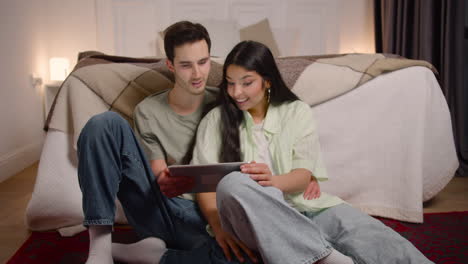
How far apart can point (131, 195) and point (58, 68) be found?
2468 mm

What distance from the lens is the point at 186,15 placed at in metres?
3.83

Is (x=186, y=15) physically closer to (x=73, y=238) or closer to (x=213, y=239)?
(x=73, y=238)

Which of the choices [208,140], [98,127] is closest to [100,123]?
[98,127]

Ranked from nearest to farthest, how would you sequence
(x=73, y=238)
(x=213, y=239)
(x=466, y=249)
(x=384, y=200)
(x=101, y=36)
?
1. (x=213, y=239)
2. (x=466, y=249)
3. (x=73, y=238)
4. (x=384, y=200)
5. (x=101, y=36)

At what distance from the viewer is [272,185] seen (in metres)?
1.20

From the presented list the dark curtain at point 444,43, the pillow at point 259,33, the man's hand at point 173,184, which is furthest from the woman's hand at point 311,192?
the pillow at point 259,33

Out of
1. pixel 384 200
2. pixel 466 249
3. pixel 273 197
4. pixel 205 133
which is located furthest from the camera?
pixel 384 200

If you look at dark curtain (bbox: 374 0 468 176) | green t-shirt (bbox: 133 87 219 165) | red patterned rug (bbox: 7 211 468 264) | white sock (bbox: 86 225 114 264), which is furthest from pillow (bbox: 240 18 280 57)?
white sock (bbox: 86 225 114 264)

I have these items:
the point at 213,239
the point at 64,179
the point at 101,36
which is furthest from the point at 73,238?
the point at 101,36

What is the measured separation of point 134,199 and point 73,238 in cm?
56

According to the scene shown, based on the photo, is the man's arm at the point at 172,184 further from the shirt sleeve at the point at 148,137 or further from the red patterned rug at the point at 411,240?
the red patterned rug at the point at 411,240

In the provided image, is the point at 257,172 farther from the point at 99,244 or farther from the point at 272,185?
the point at 99,244

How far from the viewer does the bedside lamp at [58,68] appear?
11.3 ft

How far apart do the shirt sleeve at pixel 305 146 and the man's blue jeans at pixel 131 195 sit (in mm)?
356
